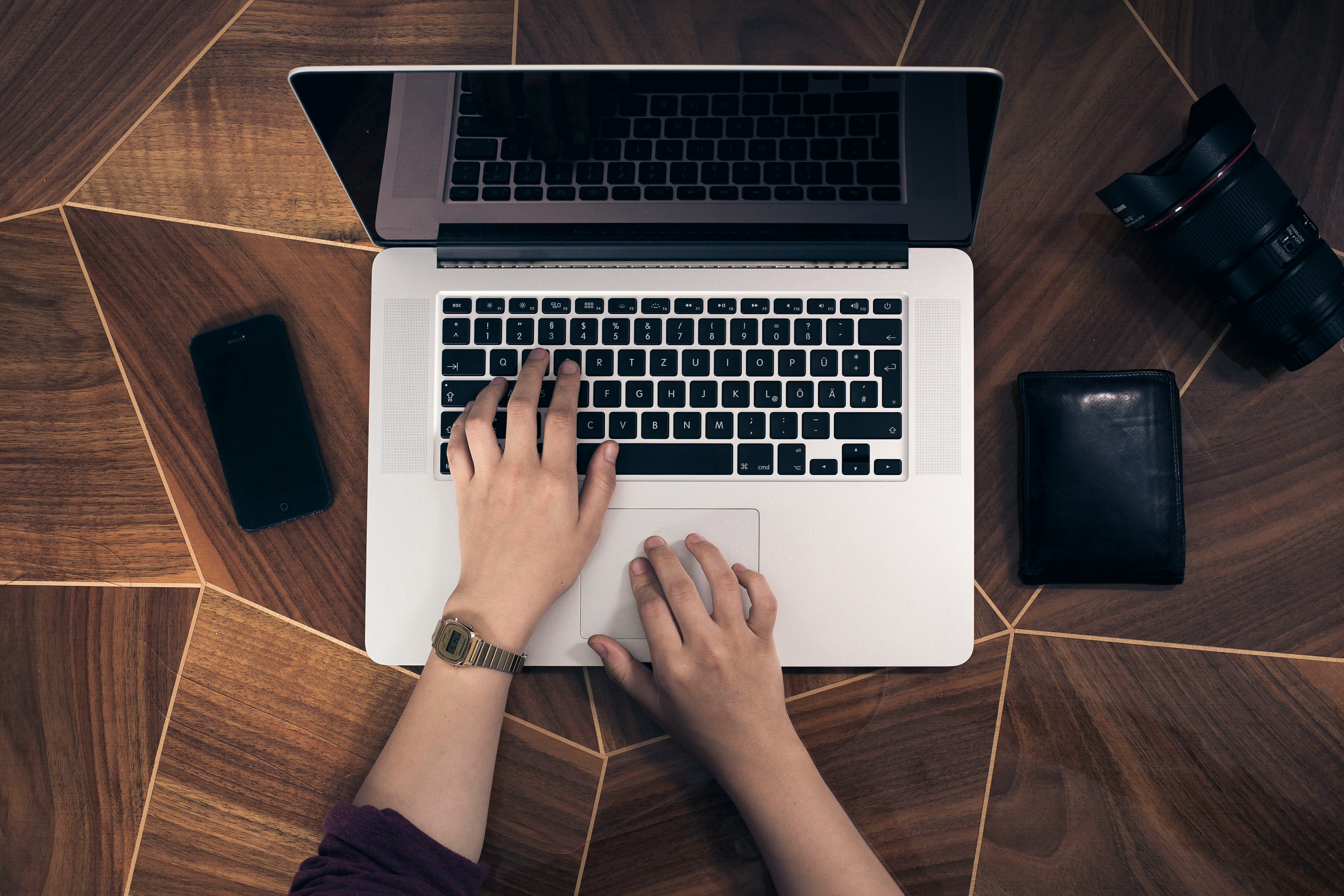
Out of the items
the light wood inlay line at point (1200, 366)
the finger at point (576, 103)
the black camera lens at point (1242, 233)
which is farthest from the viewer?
the light wood inlay line at point (1200, 366)

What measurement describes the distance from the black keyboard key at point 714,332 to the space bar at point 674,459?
118 millimetres

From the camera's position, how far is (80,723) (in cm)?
91

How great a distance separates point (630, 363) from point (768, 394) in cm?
16

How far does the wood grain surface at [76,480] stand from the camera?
3.03 feet

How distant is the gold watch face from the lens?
0.81m

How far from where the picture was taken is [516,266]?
87 cm

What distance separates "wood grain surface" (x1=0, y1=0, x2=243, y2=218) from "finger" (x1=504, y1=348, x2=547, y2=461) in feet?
2.04

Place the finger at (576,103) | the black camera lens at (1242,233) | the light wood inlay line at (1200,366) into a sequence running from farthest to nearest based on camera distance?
the light wood inlay line at (1200,366) → the black camera lens at (1242,233) → the finger at (576,103)

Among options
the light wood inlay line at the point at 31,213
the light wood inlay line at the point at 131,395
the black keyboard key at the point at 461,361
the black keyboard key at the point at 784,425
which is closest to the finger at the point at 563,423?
the black keyboard key at the point at 461,361

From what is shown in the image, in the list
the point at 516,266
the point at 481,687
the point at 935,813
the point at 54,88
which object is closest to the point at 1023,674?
the point at 935,813

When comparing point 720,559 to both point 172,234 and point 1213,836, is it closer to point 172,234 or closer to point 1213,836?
point 1213,836

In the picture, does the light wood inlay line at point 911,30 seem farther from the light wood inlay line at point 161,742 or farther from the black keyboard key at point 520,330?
the light wood inlay line at point 161,742

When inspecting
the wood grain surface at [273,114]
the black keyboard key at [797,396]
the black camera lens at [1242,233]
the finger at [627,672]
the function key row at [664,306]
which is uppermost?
the wood grain surface at [273,114]

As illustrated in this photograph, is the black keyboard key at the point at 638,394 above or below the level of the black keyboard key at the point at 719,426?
above
